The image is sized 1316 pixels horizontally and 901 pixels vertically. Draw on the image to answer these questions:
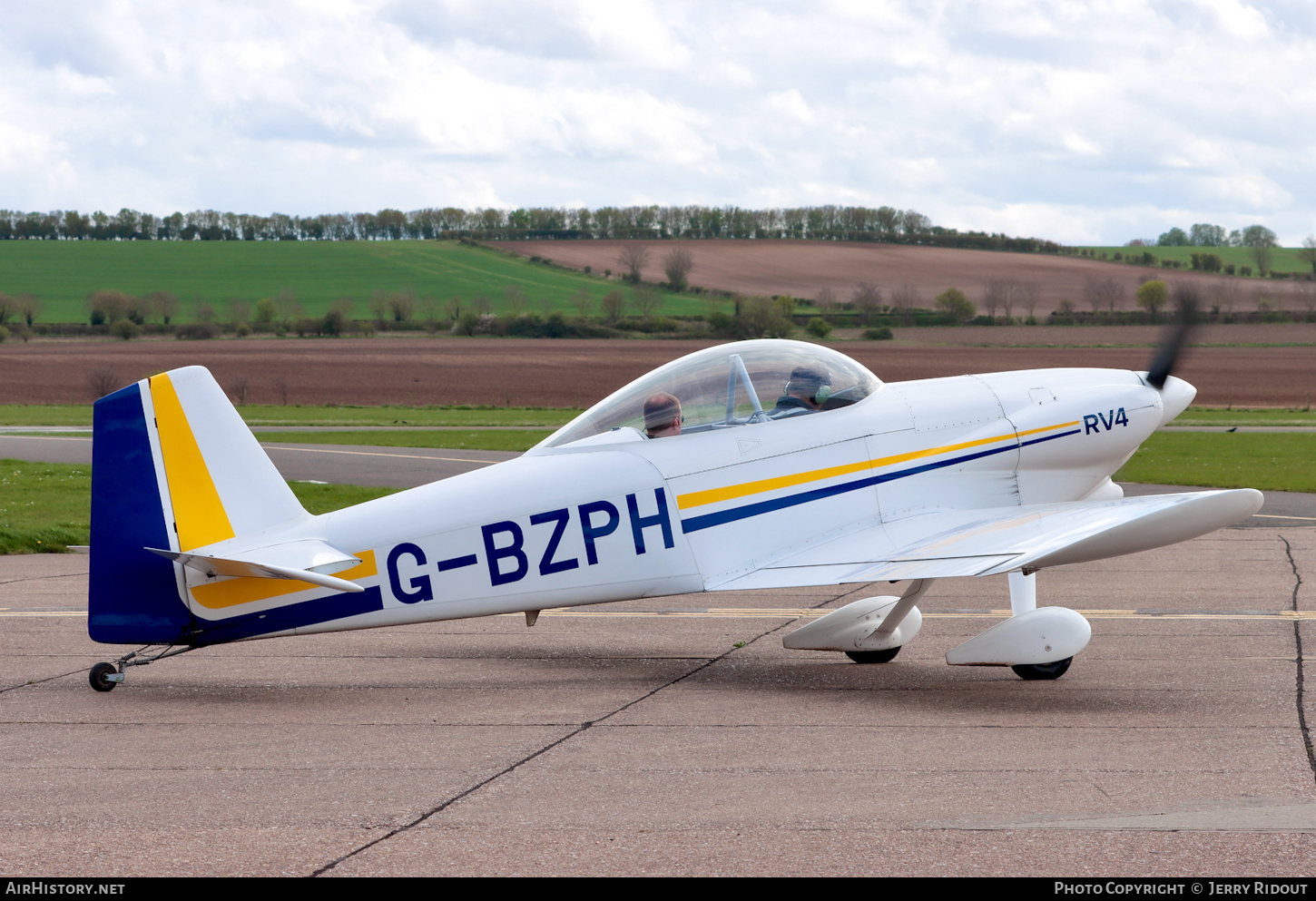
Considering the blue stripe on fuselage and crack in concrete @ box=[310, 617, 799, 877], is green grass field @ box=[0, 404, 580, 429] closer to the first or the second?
crack in concrete @ box=[310, 617, 799, 877]

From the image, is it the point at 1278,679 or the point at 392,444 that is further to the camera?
the point at 392,444

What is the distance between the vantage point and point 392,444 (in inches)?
1321

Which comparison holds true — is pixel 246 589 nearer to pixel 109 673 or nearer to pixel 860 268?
pixel 109 673

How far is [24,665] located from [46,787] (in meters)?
3.76

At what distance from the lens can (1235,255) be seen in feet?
325

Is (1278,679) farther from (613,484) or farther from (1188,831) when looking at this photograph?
(613,484)

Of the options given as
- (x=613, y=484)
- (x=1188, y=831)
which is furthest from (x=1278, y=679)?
(x=613, y=484)

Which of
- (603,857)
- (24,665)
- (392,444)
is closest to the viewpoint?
(603,857)

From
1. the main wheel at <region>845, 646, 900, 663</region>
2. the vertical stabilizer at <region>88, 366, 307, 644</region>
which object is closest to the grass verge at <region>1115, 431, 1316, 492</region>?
the main wheel at <region>845, 646, 900, 663</region>

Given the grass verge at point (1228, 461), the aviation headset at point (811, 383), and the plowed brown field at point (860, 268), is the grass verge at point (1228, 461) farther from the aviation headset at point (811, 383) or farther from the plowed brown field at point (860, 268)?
the plowed brown field at point (860, 268)

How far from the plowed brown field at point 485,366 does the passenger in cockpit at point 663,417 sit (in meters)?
43.7

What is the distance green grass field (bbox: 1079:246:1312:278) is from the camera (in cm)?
8931

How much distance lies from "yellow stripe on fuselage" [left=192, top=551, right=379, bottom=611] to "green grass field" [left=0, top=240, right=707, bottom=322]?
80.8 meters
